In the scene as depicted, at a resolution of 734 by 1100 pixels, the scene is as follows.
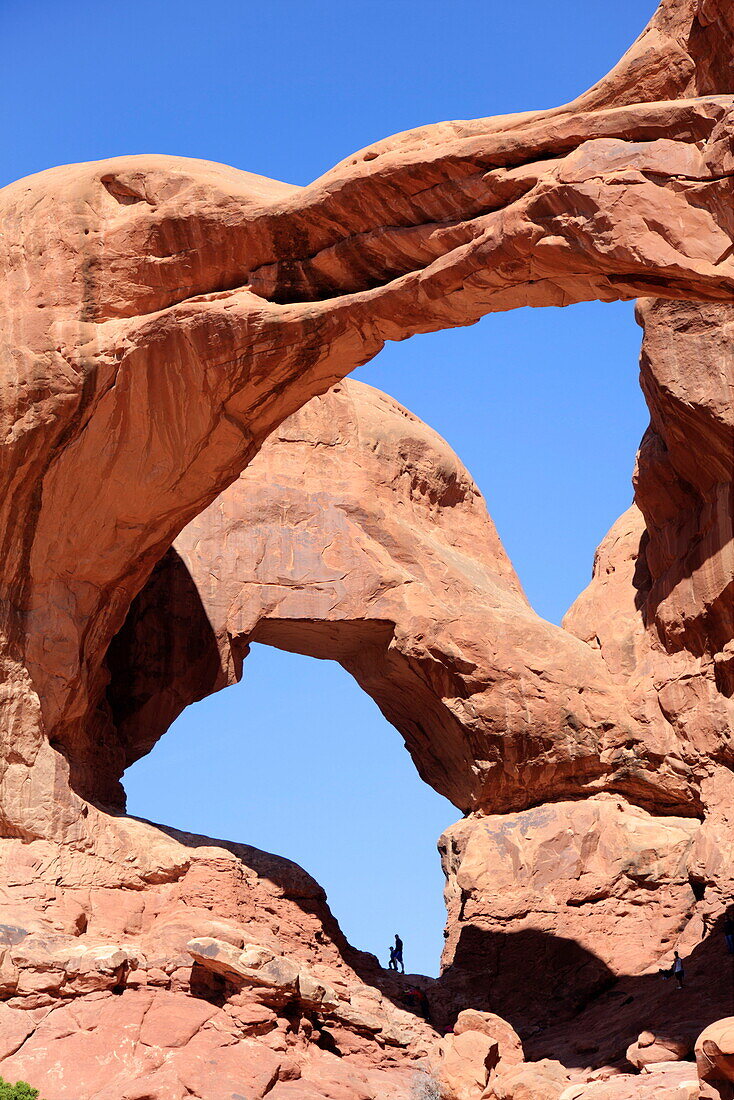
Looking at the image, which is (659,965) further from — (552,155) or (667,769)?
(552,155)

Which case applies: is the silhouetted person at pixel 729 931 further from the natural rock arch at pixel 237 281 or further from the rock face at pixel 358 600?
the natural rock arch at pixel 237 281

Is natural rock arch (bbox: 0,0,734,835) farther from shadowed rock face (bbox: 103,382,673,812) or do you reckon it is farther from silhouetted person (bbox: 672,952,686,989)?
silhouetted person (bbox: 672,952,686,989)

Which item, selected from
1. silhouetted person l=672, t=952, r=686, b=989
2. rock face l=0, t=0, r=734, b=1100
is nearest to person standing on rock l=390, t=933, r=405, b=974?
rock face l=0, t=0, r=734, b=1100

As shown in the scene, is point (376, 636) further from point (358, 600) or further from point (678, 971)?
point (678, 971)

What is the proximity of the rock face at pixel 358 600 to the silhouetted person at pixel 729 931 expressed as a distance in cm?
18

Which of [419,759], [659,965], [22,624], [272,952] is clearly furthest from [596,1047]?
[22,624]

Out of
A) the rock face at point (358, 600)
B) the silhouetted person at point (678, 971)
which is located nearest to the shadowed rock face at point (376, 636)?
the rock face at point (358, 600)

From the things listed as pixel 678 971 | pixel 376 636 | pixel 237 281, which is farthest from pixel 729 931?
pixel 237 281

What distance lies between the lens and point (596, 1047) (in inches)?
835

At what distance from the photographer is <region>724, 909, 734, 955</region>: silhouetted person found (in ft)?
72.3

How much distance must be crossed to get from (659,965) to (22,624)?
11.1 meters

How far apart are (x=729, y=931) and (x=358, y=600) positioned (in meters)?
8.11

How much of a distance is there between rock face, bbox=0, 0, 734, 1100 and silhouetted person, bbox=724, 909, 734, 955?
177 millimetres

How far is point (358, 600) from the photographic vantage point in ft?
85.3
